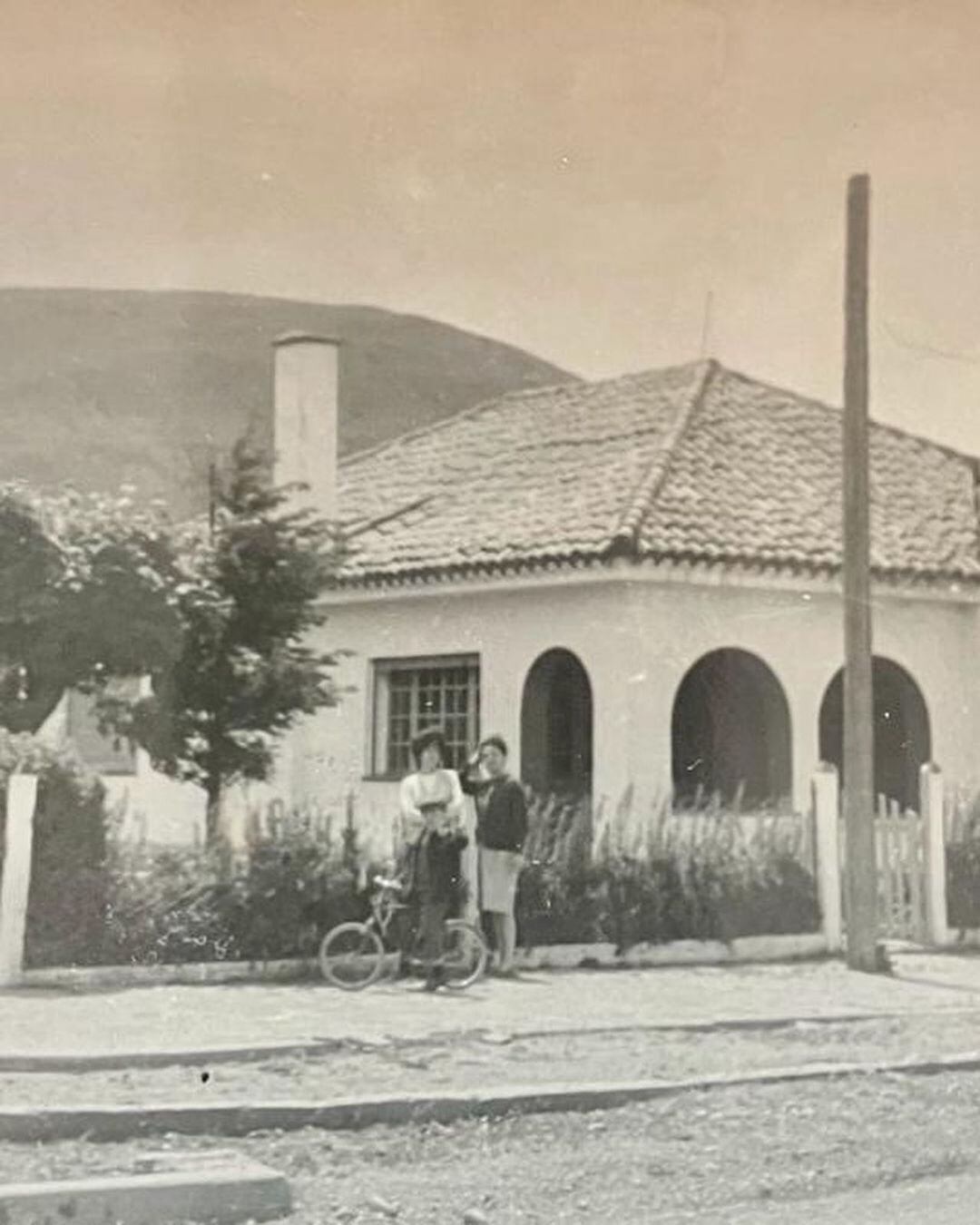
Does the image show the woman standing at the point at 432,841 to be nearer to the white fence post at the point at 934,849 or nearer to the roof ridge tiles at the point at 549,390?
the roof ridge tiles at the point at 549,390

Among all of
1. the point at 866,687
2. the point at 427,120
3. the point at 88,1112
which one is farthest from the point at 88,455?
the point at 866,687

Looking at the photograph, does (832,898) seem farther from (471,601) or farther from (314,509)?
(314,509)

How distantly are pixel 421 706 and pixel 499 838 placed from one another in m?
0.75

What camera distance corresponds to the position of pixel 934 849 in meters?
9.92

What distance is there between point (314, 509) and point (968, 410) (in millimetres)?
2557

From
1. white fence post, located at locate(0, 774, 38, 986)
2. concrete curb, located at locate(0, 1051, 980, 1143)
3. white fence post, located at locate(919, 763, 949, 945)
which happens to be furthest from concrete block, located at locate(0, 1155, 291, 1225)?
white fence post, located at locate(919, 763, 949, 945)

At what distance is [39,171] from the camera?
21.5ft

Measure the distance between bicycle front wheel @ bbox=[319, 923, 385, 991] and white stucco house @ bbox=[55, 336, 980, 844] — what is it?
402 millimetres

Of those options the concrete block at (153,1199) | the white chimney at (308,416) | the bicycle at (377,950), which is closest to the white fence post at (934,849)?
the bicycle at (377,950)

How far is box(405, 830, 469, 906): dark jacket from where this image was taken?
28.1 feet

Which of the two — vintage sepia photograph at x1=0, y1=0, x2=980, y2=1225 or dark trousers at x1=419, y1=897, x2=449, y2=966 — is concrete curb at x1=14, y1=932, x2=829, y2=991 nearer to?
vintage sepia photograph at x1=0, y1=0, x2=980, y2=1225

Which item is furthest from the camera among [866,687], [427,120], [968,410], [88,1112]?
[866,687]

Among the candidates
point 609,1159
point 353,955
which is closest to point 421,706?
point 353,955

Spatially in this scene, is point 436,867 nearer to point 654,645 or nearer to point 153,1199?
point 654,645
